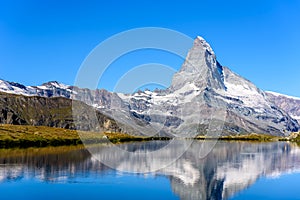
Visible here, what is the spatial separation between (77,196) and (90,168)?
3201cm

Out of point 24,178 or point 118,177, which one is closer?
point 24,178

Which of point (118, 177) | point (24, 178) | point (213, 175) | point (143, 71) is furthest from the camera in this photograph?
point (143, 71)

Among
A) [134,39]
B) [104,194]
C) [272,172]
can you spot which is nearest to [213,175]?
[272,172]

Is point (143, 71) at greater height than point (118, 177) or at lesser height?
greater

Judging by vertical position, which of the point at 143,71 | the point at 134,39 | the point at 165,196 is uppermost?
the point at 134,39

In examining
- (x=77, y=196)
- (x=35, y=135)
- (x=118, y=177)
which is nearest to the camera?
(x=77, y=196)

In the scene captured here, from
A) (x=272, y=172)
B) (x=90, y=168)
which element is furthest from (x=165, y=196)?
(x=272, y=172)

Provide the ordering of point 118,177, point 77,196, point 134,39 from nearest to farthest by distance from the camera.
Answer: point 77,196
point 118,177
point 134,39

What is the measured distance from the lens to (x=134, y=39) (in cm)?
11288

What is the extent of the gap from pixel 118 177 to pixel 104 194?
1813 centimetres

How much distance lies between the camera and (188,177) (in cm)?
8388

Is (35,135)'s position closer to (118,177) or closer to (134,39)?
(134,39)

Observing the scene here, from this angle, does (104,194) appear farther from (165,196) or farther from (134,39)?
(134,39)

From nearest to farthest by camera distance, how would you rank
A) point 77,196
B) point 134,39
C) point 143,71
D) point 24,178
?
point 77,196, point 24,178, point 134,39, point 143,71
